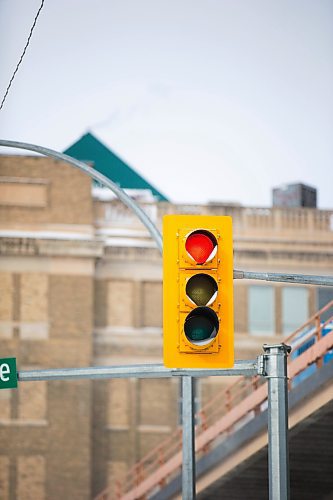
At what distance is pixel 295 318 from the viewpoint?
40.6m

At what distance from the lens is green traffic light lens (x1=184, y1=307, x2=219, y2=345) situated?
32.5 ft

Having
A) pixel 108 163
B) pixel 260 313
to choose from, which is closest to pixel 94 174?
pixel 260 313

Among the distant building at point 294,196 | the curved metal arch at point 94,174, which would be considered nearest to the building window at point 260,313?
the distant building at point 294,196

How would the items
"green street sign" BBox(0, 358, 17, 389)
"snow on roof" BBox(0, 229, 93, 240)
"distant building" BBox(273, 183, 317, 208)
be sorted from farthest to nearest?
"distant building" BBox(273, 183, 317, 208) < "snow on roof" BBox(0, 229, 93, 240) < "green street sign" BBox(0, 358, 17, 389)

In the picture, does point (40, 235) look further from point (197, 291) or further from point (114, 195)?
point (197, 291)

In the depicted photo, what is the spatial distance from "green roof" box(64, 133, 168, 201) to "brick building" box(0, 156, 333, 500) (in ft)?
7.56

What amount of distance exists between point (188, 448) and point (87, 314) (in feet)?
Answer: 69.8

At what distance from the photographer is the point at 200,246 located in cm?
1000

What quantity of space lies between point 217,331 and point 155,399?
29399 millimetres

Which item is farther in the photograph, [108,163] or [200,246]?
[108,163]

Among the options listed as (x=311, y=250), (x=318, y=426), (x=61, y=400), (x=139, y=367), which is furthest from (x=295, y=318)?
(x=139, y=367)

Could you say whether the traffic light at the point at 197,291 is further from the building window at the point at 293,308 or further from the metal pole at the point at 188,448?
the building window at the point at 293,308

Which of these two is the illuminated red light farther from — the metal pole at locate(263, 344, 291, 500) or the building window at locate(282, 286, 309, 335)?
the building window at locate(282, 286, 309, 335)

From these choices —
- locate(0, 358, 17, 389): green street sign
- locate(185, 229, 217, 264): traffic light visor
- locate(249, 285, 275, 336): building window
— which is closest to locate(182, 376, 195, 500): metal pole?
locate(0, 358, 17, 389): green street sign
